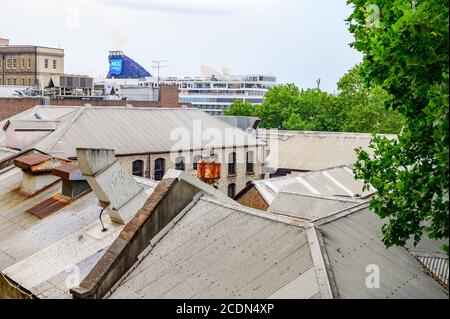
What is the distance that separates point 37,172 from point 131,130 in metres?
26.2

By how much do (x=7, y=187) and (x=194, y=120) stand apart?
102 ft

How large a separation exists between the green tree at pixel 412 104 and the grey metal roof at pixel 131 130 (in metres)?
30.4

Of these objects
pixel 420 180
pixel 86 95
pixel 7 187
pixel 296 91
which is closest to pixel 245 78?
pixel 296 91

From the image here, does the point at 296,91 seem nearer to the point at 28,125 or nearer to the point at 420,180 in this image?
the point at 28,125

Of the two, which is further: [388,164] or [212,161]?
[212,161]

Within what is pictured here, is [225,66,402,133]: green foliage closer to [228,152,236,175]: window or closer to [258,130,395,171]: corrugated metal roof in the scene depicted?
[258,130,395,171]: corrugated metal roof

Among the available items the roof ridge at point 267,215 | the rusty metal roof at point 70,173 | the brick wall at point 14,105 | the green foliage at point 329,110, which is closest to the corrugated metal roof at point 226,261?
the roof ridge at point 267,215

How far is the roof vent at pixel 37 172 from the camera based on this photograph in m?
24.8

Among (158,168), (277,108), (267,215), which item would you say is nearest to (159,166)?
(158,168)

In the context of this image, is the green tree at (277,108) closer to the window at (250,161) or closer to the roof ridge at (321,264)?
the window at (250,161)

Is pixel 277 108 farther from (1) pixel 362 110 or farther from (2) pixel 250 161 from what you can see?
(2) pixel 250 161

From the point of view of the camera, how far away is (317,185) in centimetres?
3838

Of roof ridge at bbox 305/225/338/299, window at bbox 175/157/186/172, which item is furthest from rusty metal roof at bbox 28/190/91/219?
window at bbox 175/157/186/172
